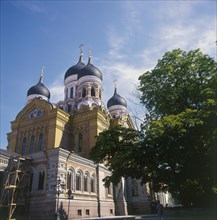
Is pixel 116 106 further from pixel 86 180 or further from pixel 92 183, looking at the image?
pixel 86 180

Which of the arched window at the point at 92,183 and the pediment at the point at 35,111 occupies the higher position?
the pediment at the point at 35,111

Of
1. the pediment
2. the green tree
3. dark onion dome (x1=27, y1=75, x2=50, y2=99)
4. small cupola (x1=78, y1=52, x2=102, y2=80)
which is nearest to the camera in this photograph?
the green tree

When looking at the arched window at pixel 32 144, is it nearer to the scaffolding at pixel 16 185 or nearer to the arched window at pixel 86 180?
the scaffolding at pixel 16 185

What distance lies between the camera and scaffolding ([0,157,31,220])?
19.1 metres

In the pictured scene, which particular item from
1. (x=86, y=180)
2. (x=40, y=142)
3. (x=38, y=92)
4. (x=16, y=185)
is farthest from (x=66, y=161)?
(x=38, y=92)

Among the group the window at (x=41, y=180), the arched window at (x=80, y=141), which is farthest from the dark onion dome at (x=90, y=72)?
the window at (x=41, y=180)

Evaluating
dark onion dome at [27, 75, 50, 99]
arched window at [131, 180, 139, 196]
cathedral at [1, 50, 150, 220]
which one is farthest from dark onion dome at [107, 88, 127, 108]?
arched window at [131, 180, 139, 196]

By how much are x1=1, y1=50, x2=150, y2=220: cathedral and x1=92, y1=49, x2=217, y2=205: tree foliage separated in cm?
625

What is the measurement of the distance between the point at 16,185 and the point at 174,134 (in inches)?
577

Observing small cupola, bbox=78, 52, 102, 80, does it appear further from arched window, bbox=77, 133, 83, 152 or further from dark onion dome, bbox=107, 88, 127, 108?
arched window, bbox=77, 133, 83, 152

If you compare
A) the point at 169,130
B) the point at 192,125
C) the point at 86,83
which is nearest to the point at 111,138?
the point at 169,130

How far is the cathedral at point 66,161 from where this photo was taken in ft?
64.2

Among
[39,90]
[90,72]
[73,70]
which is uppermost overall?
[73,70]

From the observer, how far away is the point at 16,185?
65.1 ft
